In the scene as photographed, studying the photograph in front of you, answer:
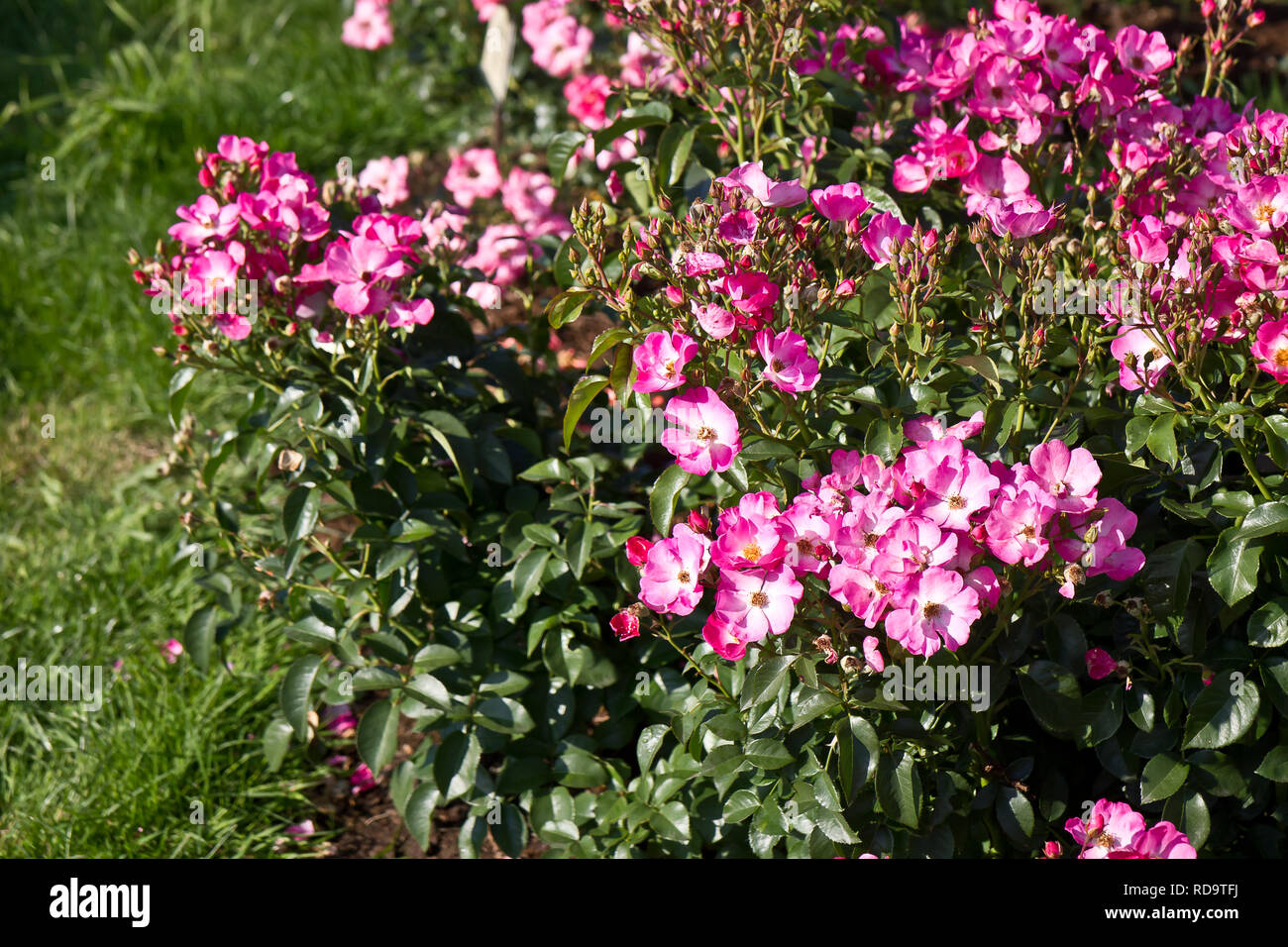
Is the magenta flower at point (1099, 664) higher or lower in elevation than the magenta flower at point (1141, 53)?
lower

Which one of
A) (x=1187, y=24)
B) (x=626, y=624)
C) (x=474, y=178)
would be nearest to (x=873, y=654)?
(x=626, y=624)

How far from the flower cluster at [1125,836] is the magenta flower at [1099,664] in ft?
0.61

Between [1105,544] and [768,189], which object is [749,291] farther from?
[1105,544]

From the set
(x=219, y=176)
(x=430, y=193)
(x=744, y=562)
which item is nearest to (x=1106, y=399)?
(x=744, y=562)

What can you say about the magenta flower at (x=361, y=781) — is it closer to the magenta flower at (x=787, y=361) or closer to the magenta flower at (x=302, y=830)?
the magenta flower at (x=302, y=830)

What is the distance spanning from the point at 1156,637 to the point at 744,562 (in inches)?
26.9

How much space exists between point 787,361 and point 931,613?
1.20ft

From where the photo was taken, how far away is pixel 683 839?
1873 mm

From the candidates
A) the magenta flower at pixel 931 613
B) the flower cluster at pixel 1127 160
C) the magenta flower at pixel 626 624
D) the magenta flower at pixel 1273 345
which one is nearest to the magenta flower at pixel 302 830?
the magenta flower at pixel 626 624

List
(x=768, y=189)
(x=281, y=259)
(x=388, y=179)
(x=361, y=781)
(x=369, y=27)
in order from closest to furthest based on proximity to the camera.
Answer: (x=768, y=189) → (x=281, y=259) → (x=361, y=781) → (x=388, y=179) → (x=369, y=27)

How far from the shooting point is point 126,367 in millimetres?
3543

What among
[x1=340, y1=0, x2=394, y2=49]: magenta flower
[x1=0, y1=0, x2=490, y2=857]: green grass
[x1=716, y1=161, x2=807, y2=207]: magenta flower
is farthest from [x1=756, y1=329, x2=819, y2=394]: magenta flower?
[x1=340, y1=0, x2=394, y2=49]: magenta flower

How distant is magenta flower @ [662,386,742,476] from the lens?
1.57 meters

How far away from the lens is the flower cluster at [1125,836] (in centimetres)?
151
